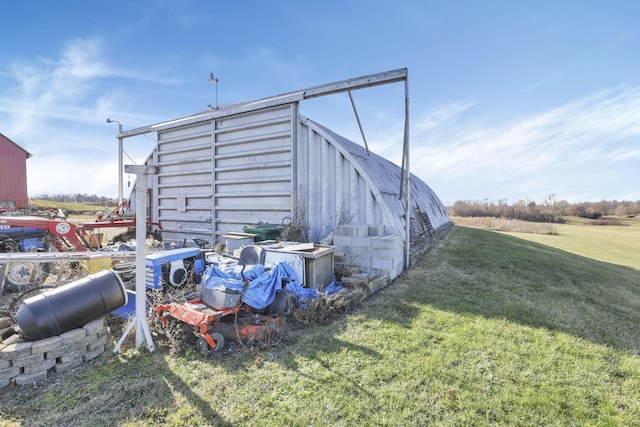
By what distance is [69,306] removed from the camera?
3.00m

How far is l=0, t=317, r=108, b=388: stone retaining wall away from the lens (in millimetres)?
2713

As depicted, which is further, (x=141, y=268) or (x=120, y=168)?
(x=120, y=168)

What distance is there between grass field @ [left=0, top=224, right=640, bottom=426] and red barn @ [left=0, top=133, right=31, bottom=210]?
2309cm

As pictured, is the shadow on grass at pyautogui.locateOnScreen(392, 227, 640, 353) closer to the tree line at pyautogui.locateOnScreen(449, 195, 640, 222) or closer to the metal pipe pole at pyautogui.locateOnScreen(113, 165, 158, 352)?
the metal pipe pole at pyautogui.locateOnScreen(113, 165, 158, 352)

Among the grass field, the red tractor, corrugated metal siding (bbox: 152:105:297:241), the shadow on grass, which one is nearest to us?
the grass field

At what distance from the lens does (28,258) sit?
14.4ft

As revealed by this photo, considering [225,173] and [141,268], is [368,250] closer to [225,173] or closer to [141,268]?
[141,268]

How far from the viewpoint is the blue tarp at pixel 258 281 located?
385cm

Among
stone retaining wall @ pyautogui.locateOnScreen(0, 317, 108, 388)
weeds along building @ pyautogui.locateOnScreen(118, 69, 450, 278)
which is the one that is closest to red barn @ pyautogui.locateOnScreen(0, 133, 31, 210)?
weeds along building @ pyautogui.locateOnScreen(118, 69, 450, 278)

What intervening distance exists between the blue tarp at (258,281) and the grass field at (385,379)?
641mm

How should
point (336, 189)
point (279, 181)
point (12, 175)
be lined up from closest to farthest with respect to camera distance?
point (336, 189), point (279, 181), point (12, 175)

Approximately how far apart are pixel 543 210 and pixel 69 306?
48.3m

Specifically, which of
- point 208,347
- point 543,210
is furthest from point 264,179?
point 543,210

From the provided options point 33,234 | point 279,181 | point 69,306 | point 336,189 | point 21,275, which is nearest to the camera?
point 69,306
